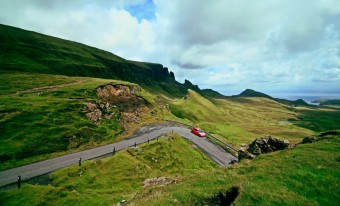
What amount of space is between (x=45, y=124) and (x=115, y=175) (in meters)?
32.9

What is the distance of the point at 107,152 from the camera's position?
5784 cm

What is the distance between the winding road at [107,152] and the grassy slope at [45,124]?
3.89 meters

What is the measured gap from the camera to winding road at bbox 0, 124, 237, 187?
43.9 metres

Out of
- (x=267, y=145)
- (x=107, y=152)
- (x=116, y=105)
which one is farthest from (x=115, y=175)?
(x=116, y=105)

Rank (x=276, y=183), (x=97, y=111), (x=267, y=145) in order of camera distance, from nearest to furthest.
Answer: (x=276, y=183) → (x=267, y=145) → (x=97, y=111)

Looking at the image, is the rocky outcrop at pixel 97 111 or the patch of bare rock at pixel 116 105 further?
the patch of bare rock at pixel 116 105

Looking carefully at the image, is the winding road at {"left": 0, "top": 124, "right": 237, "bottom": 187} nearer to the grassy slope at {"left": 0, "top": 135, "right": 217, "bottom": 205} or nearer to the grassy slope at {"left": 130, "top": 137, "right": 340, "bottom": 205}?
the grassy slope at {"left": 0, "top": 135, "right": 217, "bottom": 205}

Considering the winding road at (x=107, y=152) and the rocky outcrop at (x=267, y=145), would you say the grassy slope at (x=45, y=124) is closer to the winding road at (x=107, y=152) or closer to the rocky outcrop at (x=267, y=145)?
the winding road at (x=107, y=152)

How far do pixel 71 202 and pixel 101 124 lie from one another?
47525 mm

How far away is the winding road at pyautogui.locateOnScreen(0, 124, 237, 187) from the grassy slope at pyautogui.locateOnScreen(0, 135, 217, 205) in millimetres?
4184

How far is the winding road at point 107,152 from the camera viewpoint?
144 ft

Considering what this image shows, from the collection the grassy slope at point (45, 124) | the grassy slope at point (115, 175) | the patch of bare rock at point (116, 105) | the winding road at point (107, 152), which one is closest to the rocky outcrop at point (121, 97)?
the patch of bare rock at point (116, 105)

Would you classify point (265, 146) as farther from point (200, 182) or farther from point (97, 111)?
point (97, 111)

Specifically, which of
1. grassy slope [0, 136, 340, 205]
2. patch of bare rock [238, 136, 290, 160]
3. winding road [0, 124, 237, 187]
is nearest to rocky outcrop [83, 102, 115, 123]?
winding road [0, 124, 237, 187]
